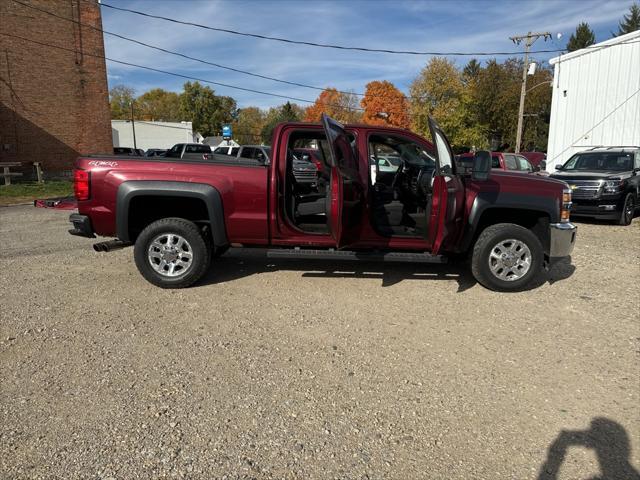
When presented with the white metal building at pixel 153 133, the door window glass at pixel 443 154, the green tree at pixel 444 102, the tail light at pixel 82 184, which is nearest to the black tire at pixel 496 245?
the door window glass at pixel 443 154

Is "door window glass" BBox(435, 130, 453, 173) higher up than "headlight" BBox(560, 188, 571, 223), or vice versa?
"door window glass" BBox(435, 130, 453, 173)

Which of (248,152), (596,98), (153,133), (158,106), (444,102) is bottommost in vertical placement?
(248,152)

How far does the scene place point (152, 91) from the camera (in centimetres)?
9525

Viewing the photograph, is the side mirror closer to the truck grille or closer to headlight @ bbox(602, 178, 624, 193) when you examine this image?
the truck grille

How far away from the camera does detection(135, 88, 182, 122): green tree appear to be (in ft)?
291

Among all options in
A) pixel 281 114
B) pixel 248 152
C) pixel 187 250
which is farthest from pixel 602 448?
pixel 281 114

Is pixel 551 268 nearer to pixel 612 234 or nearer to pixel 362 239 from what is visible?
pixel 362 239

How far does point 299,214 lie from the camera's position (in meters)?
5.56

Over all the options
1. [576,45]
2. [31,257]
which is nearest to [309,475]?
[31,257]

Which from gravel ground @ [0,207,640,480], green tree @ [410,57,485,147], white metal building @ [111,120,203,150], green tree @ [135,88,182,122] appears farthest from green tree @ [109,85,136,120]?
gravel ground @ [0,207,640,480]

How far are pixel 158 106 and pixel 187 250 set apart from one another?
3707 inches

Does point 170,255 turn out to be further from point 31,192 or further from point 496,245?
point 31,192

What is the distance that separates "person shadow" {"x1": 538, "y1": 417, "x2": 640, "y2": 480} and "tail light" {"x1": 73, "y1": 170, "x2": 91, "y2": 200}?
194 inches

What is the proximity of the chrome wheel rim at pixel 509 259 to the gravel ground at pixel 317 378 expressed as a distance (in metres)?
0.30
